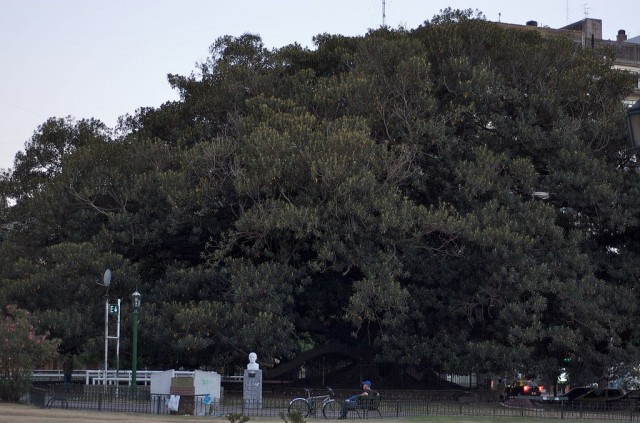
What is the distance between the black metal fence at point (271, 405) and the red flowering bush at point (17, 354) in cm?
68

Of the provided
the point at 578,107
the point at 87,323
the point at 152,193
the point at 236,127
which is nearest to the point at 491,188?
the point at 578,107

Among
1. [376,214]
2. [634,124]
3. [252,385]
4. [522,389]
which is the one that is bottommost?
[522,389]

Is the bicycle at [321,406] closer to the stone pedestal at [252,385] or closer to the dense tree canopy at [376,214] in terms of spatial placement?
the stone pedestal at [252,385]

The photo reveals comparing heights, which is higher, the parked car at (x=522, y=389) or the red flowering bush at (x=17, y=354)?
the red flowering bush at (x=17, y=354)

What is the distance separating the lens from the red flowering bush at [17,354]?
3259cm

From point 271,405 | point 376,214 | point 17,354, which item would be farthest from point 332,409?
point 17,354

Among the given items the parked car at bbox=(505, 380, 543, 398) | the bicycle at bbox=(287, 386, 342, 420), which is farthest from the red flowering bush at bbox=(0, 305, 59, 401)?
the parked car at bbox=(505, 380, 543, 398)

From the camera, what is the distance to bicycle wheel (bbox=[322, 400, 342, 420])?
30.7 m

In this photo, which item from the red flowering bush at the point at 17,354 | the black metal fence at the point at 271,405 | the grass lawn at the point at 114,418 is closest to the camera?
the grass lawn at the point at 114,418

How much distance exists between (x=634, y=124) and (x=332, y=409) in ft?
73.6

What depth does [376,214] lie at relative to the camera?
38.8m

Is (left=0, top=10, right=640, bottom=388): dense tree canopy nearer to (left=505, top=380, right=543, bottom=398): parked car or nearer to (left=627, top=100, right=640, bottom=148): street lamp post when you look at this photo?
(left=505, top=380, right=543, bottom=398): parked car

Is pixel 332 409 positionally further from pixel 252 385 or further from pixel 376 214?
pixel 376 214

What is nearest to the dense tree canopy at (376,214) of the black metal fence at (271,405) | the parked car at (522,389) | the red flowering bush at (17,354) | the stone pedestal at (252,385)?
the black metal fence at (271,405)
